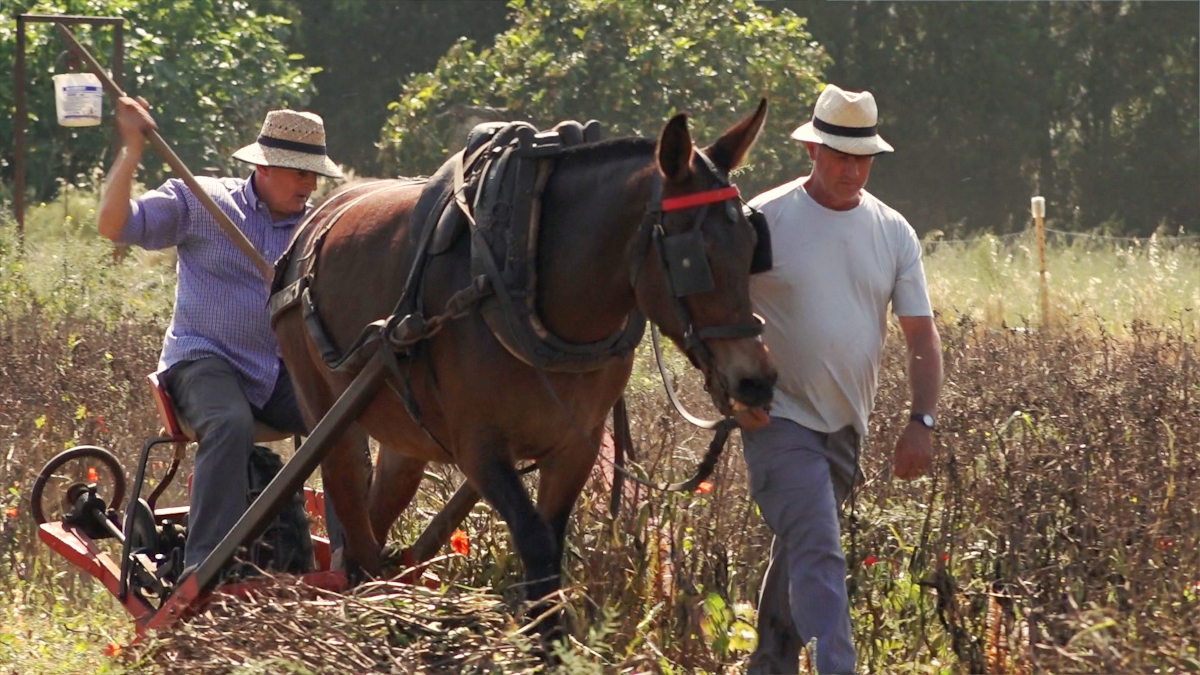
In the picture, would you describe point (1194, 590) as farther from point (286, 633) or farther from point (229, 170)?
point (229, 170)

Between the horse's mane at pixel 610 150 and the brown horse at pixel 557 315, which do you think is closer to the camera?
the brown horse at pixel 557 315

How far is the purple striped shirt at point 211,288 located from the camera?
591 centimetres

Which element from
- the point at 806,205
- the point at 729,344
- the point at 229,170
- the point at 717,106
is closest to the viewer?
the point at 729,344

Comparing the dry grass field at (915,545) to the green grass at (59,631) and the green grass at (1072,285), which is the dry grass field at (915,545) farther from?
the green grass at (1072,285)

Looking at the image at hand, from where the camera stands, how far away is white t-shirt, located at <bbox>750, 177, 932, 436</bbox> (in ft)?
15.7

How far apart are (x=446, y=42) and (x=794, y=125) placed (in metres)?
15.2

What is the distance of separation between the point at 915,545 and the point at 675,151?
1.85 metres

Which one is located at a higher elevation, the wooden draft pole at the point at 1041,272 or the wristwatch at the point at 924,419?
the wristwatch at the point at 924,419

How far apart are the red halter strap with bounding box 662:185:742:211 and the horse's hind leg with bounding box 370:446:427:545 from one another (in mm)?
2059

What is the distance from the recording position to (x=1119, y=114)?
32.2 meters

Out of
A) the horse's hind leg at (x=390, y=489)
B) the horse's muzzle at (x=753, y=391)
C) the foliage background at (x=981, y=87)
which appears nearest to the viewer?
the horse's muzzle at (x=753, y=391)

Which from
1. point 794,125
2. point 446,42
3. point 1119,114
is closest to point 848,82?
point 1119,114

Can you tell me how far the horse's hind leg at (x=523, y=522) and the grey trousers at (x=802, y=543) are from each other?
2.11 feet

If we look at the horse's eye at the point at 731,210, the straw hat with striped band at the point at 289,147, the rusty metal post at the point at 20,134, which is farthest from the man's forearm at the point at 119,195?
the rusty metal post at the point at 20,134
